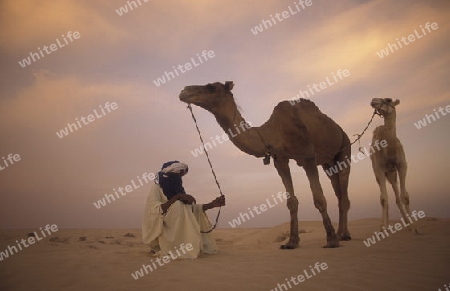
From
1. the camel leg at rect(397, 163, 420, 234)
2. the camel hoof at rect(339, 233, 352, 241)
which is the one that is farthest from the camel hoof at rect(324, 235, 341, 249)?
the camel leg at rect(397, 163, 420, 234)

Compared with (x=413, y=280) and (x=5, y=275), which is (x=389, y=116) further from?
(x=5, y=275)

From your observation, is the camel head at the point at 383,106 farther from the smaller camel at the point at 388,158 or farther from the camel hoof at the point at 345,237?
the camel hoof at the point at 345,237

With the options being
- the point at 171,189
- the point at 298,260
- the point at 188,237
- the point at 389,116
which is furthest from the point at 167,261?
the point at 389,116

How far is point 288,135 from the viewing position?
6.80 metres

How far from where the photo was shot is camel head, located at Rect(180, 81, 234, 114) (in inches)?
237

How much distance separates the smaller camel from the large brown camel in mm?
1442

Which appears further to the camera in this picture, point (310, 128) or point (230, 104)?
point (310, 128)

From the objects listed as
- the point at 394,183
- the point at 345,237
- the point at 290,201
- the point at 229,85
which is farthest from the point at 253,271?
the point at 394,183

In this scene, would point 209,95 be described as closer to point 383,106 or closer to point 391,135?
point 383,106

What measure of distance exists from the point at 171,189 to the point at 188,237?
107 cm

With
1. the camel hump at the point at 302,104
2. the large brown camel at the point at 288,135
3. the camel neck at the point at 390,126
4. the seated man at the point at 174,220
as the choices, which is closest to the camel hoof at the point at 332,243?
the large brown camel at the point at 288,135

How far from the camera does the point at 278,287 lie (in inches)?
144

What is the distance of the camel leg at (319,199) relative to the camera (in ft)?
21.2

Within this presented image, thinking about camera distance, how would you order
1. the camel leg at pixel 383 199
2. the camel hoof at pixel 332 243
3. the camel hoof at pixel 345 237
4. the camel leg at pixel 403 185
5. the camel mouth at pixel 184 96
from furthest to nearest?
1. the camel leg at pixel 383 199
2. the camel leg at pixel 403 185
3. the camel hoof at pixel 345 237
4. the camel hoof at pixel 332 243
5. the camel mouth at pixel 184 96
